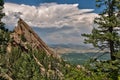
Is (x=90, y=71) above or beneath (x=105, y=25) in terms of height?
beneath

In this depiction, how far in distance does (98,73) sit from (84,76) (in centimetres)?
126

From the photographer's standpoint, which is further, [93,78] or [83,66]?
[83,66]

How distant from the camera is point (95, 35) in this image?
33.4 metres

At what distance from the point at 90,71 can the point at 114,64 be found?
2.23 metres

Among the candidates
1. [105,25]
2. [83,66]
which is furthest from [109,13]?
[83,66]

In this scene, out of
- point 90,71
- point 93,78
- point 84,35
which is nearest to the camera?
point 93,78

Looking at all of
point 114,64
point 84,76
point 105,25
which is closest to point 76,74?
point 84,76

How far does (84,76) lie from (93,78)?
0.91m

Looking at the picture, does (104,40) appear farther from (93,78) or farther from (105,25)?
(93,78)

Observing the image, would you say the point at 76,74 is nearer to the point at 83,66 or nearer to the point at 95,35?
the point at 83,66

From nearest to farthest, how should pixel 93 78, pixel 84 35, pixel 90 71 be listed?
pixel 93 78 < pixel 90 71 < pixel 84 35

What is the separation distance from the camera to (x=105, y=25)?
33312mm

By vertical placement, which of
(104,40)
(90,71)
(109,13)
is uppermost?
(109,13)

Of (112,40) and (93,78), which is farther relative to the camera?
(112,40)
